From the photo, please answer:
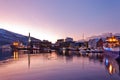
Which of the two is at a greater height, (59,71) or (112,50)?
(112,50)

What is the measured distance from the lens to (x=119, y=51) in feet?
201

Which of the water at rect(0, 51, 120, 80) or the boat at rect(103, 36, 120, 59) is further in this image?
the boat at rect(103, 36, 120, 59)

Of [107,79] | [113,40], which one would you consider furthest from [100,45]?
[107,79]

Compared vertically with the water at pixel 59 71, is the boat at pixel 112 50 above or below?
above

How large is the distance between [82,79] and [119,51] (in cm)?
2998

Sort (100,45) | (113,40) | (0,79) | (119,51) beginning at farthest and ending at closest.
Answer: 1. (100,45)
2. (113,40)
3. (119,51)
4. (0,79)

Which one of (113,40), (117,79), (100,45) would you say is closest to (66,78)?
(117,79)

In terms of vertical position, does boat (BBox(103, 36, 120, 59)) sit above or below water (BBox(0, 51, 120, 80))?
above

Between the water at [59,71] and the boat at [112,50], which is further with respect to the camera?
the boat at [112,50]

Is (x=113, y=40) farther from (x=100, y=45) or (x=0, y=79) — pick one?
(x=0, y=79)

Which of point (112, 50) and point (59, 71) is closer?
point (59, 71)

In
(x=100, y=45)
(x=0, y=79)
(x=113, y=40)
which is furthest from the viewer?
(x=100, y=45)

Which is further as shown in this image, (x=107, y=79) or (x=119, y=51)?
(x=119, y=51)

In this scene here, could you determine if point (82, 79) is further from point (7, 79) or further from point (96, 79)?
point (7, 79)
